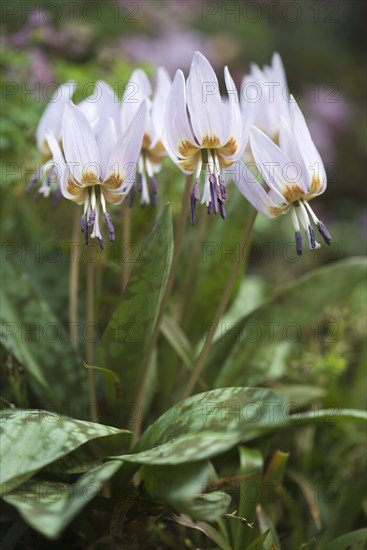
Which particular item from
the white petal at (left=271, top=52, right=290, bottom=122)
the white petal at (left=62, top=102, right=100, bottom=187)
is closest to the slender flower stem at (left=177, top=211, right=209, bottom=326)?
the white petal at (left=271, top=52, right=290, bottom=122)

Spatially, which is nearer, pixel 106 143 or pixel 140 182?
pixel 106 143

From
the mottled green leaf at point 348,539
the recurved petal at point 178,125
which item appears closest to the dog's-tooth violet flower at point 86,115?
the recurved petal at point 178,125

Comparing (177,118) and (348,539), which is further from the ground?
(177,118)

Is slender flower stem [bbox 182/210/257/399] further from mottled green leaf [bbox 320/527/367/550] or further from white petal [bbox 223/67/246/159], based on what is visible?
mottled green leaf [bbox 320/527/367/550]

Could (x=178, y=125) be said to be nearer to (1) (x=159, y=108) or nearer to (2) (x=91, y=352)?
(1) (x=159, y=108)

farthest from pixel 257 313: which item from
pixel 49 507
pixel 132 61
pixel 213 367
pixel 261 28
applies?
pixel 261 28

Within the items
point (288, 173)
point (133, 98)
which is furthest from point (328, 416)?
point (133, 98)
